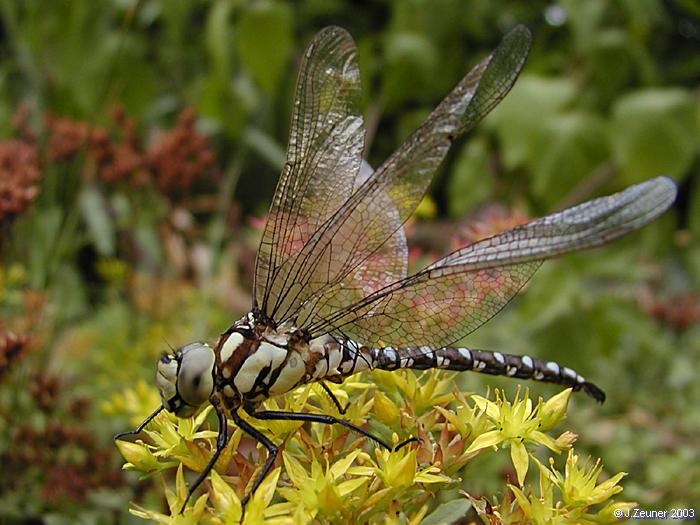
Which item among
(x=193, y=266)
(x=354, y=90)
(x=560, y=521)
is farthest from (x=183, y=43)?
(x=560, y=521)

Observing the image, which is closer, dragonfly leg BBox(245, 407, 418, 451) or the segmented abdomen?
dragonfly leg BBox(245, 407, 418, 451)

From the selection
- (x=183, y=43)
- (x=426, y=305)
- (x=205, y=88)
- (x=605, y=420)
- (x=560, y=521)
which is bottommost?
(x=560, y=521)

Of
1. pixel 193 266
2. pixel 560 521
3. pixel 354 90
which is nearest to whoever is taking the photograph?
pixel 560 521

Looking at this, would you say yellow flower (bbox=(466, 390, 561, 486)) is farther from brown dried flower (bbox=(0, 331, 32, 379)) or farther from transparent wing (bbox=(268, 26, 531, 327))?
brown dried flower (bbox=(0, 331, 32, 379))

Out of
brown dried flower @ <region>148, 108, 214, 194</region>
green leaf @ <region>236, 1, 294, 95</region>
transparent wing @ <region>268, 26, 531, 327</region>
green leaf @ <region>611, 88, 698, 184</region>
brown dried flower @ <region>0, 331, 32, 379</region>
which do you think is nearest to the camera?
transparent wing @ <region>268, 26, 531, 327</region>

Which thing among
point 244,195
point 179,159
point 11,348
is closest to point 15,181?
point 11,348

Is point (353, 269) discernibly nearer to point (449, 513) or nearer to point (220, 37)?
point (449, 513)

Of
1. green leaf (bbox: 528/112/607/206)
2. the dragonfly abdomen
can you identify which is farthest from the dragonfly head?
green leaf (bbox: 528/112/607/206)

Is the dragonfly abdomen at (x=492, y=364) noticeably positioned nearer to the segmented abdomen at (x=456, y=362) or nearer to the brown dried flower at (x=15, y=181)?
the segmented abdomen at (x=456, y=362)

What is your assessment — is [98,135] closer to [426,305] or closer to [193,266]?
[193,266]
